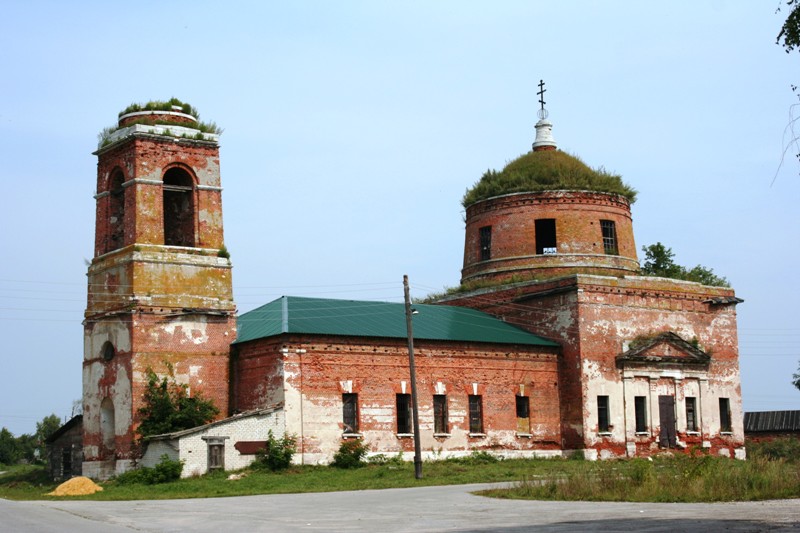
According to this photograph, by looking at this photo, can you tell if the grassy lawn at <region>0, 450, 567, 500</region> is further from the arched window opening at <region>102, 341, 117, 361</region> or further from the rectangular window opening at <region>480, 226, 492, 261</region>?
the rectangular window opening at <region>480, 226, 492, 261</region>

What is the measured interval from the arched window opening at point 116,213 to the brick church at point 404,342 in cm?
5

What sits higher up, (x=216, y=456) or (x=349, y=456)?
(x=216, y=456)

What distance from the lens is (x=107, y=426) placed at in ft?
111

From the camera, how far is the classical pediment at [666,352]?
127 feet

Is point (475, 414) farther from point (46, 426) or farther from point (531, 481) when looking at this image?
point (46, 426)

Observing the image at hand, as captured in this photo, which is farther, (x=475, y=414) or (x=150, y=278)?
(x=475, y=414)

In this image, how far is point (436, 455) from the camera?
113 feet

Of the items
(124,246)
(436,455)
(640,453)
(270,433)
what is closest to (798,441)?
(640,453)

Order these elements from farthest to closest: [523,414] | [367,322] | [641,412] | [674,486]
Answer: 1. [641,412]
2. [523,414]
3. [367,322]
4. [674,486]

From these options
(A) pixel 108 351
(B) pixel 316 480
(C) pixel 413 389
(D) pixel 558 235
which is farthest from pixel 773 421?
(A) pixel 108 351

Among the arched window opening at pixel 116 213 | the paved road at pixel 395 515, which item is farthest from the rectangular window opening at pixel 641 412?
the arched window opening at pixel 116 213

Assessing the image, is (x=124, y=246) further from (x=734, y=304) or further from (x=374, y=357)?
(x=734, y=304)

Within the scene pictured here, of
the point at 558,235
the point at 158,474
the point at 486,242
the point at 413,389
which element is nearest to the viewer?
the point at 158,474

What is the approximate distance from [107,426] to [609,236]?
793 inches
